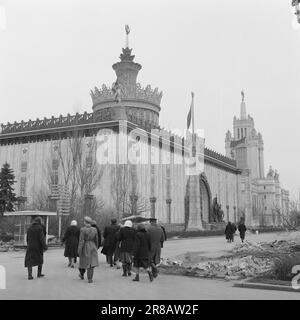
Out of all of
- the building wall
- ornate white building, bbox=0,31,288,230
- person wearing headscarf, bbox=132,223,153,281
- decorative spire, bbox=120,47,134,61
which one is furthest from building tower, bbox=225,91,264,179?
person wearing headscarf, bbox=132,223,153,281

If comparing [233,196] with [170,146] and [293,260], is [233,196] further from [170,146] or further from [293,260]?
[293,260]

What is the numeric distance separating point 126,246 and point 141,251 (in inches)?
44.7

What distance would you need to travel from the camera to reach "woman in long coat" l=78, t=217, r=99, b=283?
1091cm

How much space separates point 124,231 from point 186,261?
3.63 m

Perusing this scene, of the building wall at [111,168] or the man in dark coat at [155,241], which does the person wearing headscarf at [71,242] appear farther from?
the building wall at [111,168]

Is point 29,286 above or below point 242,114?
below

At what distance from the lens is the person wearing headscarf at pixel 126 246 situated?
12172mm

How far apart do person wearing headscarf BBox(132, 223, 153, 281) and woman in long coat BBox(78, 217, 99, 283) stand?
99 cm

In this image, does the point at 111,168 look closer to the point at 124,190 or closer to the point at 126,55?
the point at 124,190

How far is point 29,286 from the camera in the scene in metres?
9.82

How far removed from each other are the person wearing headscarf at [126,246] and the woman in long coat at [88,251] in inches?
47.3

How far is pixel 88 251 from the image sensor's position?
36.2 ft

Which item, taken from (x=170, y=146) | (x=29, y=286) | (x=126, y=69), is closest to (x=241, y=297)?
(x=29, y=286)

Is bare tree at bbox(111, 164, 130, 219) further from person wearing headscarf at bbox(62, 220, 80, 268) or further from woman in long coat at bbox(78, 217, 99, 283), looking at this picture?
woman in long coat at bbox(78, 217, 99, 283)
